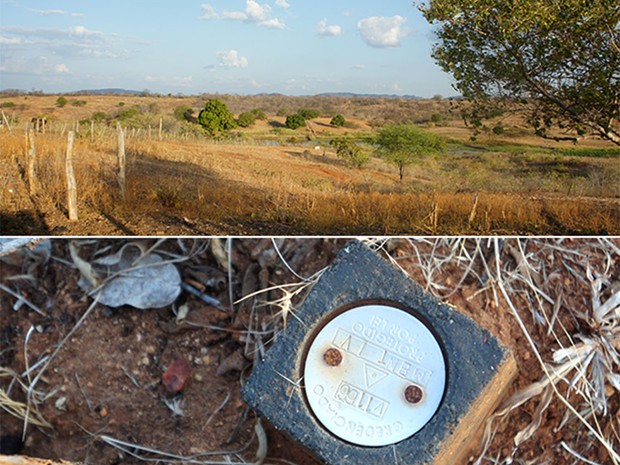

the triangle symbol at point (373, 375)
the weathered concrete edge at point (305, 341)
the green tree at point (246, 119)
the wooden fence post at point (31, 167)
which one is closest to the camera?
the weathered concrete edge at point (305, 341)

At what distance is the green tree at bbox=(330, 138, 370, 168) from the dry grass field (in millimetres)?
56

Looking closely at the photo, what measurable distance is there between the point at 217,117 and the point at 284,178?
94cm

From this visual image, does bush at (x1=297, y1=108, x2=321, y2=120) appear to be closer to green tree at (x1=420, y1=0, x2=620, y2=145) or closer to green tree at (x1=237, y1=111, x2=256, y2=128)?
green tree at (x1=237, y1=111, x2=256, y2=128)

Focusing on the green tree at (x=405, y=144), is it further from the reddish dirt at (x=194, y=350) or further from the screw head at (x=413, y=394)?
the screw head at (x=413, y=394)

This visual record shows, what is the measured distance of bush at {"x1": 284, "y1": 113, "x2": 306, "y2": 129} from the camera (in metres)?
5.23

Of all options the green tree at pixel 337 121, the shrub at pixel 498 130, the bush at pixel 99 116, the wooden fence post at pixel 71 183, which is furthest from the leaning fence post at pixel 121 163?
the shrub at pixel 498 130

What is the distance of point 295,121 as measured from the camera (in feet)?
17.2

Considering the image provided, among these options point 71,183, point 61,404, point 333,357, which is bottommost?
point 61,404

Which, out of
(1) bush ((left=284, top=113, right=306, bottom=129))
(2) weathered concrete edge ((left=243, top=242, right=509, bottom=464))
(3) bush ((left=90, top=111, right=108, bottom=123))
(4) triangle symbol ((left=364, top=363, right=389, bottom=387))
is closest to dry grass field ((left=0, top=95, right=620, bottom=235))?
(3) bush ((left=90, top=111, right=108, bottom=123))

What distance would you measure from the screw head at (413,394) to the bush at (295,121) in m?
2.62

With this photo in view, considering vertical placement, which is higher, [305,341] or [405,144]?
[405,144]

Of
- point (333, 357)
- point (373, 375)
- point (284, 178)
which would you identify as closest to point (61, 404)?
point (333, 357)

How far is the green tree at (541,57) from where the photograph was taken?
541 cm

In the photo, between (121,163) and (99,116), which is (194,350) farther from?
(99,116)
